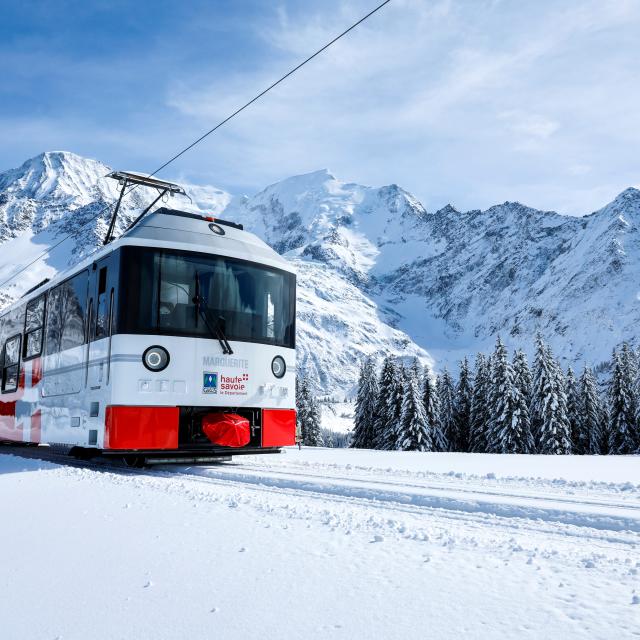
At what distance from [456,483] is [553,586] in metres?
4.81

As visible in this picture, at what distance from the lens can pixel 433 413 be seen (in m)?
43.4

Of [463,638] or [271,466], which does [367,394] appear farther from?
[463,638]

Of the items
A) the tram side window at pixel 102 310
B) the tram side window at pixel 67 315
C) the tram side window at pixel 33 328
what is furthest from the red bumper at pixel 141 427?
the tram side window at pixel 33 328

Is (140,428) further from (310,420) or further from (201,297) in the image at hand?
(310,420)

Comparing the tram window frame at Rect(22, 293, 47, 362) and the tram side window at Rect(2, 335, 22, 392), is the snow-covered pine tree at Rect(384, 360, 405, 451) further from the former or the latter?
the tram window frame at Rect(22, 293, 47, 362)

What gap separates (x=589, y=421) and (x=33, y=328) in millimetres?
42278

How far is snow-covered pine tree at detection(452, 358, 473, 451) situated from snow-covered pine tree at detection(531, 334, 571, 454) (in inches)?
262

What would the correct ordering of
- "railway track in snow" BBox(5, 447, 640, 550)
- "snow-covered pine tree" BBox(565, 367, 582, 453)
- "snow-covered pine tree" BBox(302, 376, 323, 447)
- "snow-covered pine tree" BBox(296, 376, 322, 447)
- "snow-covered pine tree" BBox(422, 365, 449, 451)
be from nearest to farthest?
"railway track in snow" BBox(5, 447, 640, 550) → "snow-covered pine tree" BBox(422, 365, 449, 451) → "snow-covered pine tree" BBox(565, 367, 582, 453) → "snow-covered pine tree" BBox(296, 376, 322, 447) → "snow-covered pine tree" BBox(302, 376, 323, 447)

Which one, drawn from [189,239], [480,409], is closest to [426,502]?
[189,239]

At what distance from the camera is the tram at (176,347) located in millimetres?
8828

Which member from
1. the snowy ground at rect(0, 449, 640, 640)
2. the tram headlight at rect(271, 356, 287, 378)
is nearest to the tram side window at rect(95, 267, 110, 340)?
the tram headlight at rect(271, 356, 287, 378)

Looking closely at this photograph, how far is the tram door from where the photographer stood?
30.2 ft

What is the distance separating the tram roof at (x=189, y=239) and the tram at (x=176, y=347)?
21 mm

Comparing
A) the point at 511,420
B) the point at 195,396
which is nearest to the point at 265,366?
the point at 195,396
